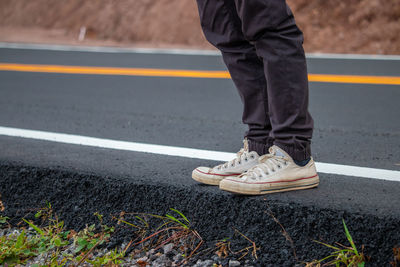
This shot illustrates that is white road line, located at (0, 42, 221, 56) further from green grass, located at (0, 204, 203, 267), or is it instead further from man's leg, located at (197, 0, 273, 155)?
green grass, located at (0, 204, 203, 267)

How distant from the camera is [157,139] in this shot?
12.2ft

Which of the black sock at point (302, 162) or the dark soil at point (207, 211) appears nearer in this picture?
the dark soil at point (207, 211)

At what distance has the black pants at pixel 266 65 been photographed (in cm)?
222

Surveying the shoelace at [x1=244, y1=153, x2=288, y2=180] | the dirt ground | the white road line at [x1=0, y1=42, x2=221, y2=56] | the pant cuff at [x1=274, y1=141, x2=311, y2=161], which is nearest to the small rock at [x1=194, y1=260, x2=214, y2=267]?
the shoelace at [x1=244, y1=153, x2=288, y2=180]

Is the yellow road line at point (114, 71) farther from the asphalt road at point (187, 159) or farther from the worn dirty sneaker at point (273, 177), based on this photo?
the worn dirty sneaker at point (273, 177)

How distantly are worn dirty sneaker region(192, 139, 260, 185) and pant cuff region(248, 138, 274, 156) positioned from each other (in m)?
0.02

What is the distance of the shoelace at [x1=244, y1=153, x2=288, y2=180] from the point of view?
2.39m

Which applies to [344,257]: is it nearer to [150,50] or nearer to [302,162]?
[302,162]

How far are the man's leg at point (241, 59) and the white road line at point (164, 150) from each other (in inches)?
22.5

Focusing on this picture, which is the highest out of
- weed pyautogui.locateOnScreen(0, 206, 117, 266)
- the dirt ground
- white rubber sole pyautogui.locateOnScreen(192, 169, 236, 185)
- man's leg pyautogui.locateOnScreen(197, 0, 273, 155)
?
man's leg pyautogui.locateOnScreen(197, 0, 273, 155)

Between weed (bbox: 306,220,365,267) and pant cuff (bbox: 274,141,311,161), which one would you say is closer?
weed (bbox: 306,220,365,267)

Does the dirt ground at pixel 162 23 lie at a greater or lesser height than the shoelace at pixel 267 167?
lesser

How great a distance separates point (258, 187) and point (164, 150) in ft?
3.96

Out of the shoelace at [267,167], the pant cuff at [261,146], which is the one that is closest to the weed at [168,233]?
the shoelace at [267,167]
